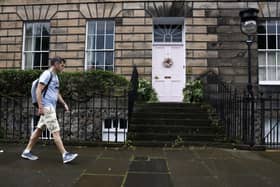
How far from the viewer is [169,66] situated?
13.1 metres

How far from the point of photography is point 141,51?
42.9 feet

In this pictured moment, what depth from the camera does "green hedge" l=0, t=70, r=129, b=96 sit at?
11164 millimetres

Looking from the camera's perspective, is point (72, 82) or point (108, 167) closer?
point (108, 167)

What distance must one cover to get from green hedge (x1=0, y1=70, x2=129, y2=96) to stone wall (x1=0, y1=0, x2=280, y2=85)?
69.9 inches

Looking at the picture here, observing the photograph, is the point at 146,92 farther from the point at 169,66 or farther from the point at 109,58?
the point at 109,58

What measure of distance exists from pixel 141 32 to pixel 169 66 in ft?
5.65

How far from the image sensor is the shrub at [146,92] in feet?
40.2

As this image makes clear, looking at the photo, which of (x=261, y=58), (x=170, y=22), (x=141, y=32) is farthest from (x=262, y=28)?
(x=141, y=32)

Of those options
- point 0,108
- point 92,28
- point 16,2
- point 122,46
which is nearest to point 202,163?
point 0,108

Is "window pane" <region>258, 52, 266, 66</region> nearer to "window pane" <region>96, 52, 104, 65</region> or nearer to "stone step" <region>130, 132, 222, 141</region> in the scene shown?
"stone step" <region>130, 132, 222, 141</region>

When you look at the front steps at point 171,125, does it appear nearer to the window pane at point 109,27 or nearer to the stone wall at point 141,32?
the stone wall at point 141,32

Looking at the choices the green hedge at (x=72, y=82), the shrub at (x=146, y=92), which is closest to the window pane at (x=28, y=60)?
the green hedge at (x=72, y=82)

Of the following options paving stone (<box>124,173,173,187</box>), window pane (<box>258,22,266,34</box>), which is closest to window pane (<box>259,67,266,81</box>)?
window pane (<box>258,22,266,34</box>)

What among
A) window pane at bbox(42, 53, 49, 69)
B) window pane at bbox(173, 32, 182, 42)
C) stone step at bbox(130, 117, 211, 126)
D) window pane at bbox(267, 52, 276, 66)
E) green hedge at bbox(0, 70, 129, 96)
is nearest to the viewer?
stone step at bbox(130, 117, 211, 126)
